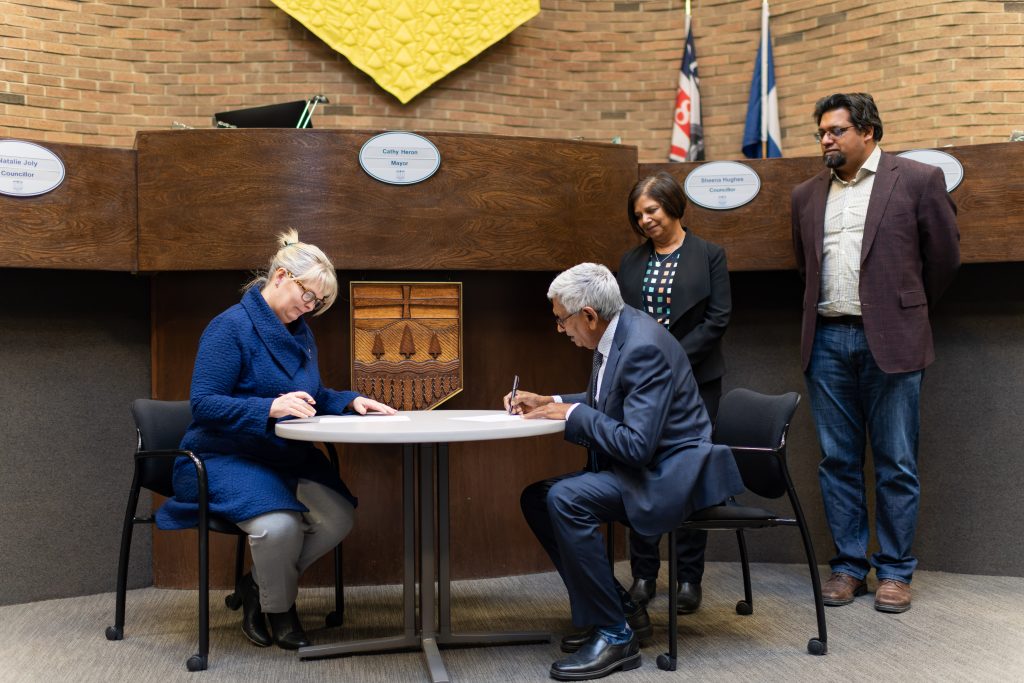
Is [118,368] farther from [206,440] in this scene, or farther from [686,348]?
[686,348]

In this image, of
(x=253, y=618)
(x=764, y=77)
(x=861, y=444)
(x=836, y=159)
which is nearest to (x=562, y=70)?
(x=764, y=77)

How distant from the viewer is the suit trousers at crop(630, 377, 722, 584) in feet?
11.7

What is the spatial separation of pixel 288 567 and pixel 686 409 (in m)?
1.33

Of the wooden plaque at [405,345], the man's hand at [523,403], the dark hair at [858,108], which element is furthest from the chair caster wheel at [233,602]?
the dark hair at [858,108]

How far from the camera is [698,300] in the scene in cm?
352

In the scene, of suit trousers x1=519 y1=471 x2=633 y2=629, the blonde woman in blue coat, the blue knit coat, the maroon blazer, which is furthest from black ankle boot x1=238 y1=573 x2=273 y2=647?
the maroon blazer

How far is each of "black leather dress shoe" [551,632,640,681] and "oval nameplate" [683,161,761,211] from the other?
1993mm

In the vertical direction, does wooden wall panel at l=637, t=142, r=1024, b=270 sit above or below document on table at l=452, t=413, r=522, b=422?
above

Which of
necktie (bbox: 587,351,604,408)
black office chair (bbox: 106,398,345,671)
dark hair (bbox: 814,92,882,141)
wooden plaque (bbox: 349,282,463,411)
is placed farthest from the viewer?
wooden plaque (bbox: 349,282,463,411)

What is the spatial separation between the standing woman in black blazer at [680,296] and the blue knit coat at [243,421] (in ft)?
4.17

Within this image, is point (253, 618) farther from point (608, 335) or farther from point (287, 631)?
point (608, 335)

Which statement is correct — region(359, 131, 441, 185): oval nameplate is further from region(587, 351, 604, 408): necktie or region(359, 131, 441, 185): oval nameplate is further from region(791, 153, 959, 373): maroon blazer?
region(791, 153, 959, 373): maroon blazer

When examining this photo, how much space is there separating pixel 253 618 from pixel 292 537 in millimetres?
434

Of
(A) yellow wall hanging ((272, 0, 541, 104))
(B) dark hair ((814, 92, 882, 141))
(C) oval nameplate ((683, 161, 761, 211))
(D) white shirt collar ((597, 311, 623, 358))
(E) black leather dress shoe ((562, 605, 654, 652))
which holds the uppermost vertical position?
(A) yellow wall hanging ((272, 0, 541, 104))
